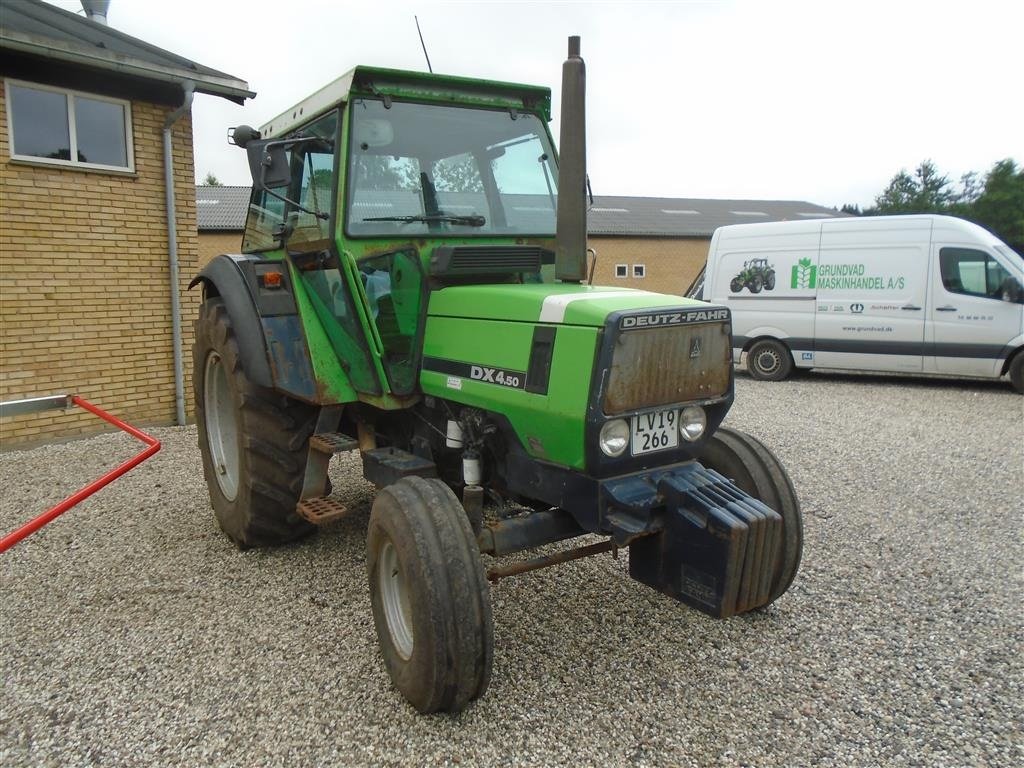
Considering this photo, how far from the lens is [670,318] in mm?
2799

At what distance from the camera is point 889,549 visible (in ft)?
14.6

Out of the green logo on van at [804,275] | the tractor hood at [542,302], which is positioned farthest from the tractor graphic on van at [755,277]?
the tractor hood at [542,302]

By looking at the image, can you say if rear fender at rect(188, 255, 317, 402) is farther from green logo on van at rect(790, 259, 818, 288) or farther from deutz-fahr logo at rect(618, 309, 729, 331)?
green logo on van at rect(790, 259, 818, 288)

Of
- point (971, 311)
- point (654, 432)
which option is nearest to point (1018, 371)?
point (971, 311)

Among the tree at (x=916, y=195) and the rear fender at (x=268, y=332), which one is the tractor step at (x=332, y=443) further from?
the tree at (x=916, y=195)

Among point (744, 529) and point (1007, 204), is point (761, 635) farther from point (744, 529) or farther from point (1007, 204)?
point (1007, 204)

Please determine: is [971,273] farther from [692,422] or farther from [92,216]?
[92,216]

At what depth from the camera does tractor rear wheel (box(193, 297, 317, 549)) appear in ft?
12.7

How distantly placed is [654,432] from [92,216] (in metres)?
6.26

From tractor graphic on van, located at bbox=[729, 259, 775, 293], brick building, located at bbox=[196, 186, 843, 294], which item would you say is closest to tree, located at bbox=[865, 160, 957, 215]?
brick building, located at bbox=[196, 186, 843, 294]

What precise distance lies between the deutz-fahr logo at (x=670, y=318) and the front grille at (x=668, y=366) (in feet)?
0.07

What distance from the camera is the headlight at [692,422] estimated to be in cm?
298

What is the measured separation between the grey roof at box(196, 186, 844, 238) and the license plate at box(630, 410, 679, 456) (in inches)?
796

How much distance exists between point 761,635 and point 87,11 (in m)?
9.07
